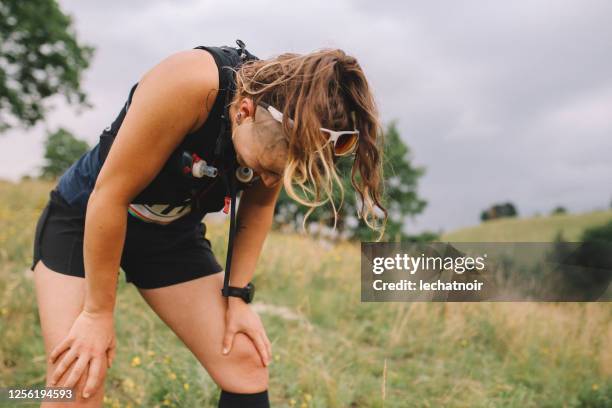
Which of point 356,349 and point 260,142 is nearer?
point 260,142

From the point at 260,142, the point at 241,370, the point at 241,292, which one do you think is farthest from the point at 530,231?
the point at 260,142

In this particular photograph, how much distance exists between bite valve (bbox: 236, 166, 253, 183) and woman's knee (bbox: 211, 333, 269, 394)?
60 centimetres

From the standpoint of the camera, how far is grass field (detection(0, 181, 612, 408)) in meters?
3.16

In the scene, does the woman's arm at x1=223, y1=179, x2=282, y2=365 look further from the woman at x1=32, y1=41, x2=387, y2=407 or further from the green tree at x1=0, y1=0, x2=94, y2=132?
the green tree at x1=0, y1=0, x2=94, y2=132

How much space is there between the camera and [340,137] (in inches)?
56.2

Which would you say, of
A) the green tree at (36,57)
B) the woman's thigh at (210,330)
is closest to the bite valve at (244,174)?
the woman's thigh at (210,330)

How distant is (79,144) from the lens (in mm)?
43812

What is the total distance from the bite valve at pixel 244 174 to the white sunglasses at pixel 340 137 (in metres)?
0.32

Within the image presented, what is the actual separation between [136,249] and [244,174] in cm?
56

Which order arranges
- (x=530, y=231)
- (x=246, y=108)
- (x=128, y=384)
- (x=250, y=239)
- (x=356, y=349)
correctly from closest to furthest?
1. (x=246, y=108)
2. (x=250, y=239)
3. (x=128, y=384)
4. (x=356, y=349)
5. (x=530, y=231)

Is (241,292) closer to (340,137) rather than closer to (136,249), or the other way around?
(136,249)

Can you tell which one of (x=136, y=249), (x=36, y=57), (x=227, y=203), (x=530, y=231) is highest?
(x=36, y=57)

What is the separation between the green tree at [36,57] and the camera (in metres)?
16.0

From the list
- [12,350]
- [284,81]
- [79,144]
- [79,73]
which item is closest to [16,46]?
[79,73]
